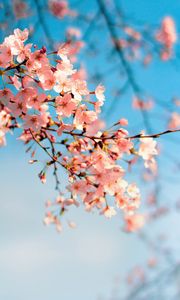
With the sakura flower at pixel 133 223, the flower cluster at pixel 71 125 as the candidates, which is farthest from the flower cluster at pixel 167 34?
the flower cluster at pixel 71 125

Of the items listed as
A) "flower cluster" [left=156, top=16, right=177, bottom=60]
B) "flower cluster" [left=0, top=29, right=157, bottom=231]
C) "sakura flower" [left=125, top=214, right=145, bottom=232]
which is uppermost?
"flower cluster" [left=156, top=16, right=177, bottom=60]

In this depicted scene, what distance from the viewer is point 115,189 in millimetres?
2432

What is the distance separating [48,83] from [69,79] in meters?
0.12

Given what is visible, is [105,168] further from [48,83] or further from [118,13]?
[118,13]

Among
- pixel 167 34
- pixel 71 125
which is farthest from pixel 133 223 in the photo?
pixel 71 125

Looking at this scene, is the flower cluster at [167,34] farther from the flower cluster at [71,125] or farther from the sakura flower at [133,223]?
the flower cluster at [71,125]

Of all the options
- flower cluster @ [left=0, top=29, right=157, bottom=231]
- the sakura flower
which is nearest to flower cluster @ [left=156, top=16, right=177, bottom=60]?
the sakura flower

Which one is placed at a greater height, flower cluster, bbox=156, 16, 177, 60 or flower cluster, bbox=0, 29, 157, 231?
flower cluster, bbox=156, 16, 177, 60

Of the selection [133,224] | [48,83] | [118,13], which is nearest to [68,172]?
[48,83]

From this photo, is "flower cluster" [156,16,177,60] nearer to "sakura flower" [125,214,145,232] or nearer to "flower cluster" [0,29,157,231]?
"sakura flower" [125,214,145,232]

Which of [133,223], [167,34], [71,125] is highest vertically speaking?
[167,34]

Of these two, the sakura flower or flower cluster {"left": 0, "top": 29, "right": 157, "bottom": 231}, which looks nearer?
flower cluster {"left": 0, "top": 29, "right": 157, "bottom": 231}

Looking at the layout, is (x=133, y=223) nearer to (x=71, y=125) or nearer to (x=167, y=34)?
(x=167, y=34)

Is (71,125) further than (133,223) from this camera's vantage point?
No
